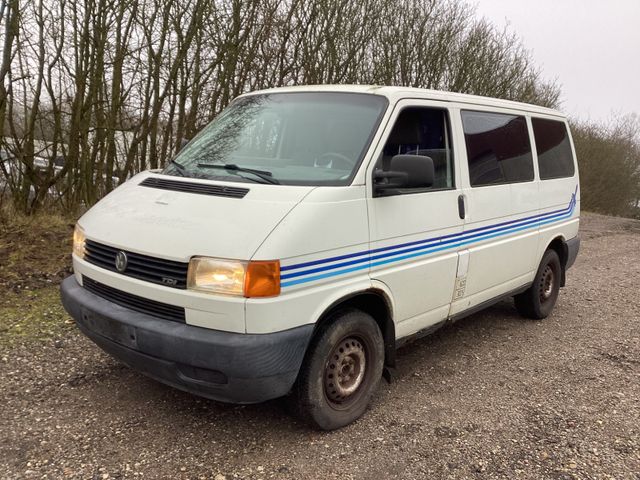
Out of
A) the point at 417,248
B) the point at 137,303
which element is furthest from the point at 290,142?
the point at 137,303

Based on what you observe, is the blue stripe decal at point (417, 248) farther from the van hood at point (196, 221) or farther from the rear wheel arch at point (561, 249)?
the rear wheel arch at point (561, 249)

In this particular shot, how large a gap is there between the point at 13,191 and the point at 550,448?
26.0ft

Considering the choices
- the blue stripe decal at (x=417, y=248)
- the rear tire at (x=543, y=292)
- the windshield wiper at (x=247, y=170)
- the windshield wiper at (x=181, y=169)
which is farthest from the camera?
the rear tire at (x=543, y=292)

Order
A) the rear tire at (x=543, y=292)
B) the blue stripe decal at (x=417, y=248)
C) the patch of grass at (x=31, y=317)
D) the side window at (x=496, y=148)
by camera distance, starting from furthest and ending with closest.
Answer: the rear tire at (x=543, y=292) < the patch of grass at (x=31, y=317) < the side window at (x=496, y=148) < the blue stripe decal at (x=417, y=248)

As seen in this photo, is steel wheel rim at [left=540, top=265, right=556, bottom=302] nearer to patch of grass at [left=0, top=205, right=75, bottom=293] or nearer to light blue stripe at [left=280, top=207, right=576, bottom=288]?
light blue stripe at [left=280, top=207, right=576, bottom=288]

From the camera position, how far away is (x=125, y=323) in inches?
114

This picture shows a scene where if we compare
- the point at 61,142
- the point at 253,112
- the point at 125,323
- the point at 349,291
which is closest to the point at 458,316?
the point at 349,291

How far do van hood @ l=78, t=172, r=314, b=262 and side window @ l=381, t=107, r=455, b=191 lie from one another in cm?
82

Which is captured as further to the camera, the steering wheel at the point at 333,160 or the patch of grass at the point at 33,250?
the patch of grass at the point at 33,250

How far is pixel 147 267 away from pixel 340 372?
1.33m

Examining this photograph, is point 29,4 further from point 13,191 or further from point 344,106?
point 344,106

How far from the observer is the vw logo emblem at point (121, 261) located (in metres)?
2.97

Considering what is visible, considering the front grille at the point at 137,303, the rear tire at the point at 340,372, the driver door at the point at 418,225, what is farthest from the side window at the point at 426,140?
the front grille at the point at 137,303

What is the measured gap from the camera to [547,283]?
5793mm
